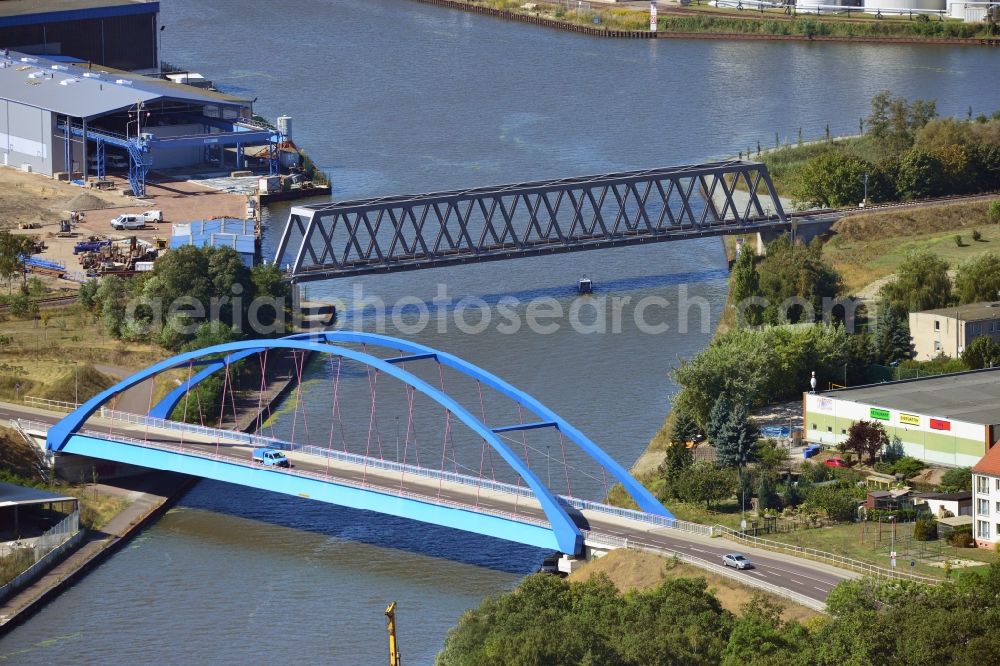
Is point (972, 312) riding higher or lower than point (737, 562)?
higher

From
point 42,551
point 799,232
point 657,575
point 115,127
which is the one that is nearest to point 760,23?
point 115,127

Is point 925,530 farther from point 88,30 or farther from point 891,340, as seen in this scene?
point 88,30

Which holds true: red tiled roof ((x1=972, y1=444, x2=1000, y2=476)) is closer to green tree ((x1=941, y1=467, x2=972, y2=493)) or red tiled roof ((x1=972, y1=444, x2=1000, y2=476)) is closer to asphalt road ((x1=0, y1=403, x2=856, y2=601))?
green tree ((x1=941, y1=467, x2=972, y2=493))

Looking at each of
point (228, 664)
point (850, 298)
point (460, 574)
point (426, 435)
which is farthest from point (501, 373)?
point (228, 664)

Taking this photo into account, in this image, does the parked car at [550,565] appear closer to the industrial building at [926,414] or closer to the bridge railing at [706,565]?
the bridge railing at [706,565]

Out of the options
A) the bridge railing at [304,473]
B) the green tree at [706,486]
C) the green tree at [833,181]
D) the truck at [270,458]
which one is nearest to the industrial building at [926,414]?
the green tree at [706,486]
